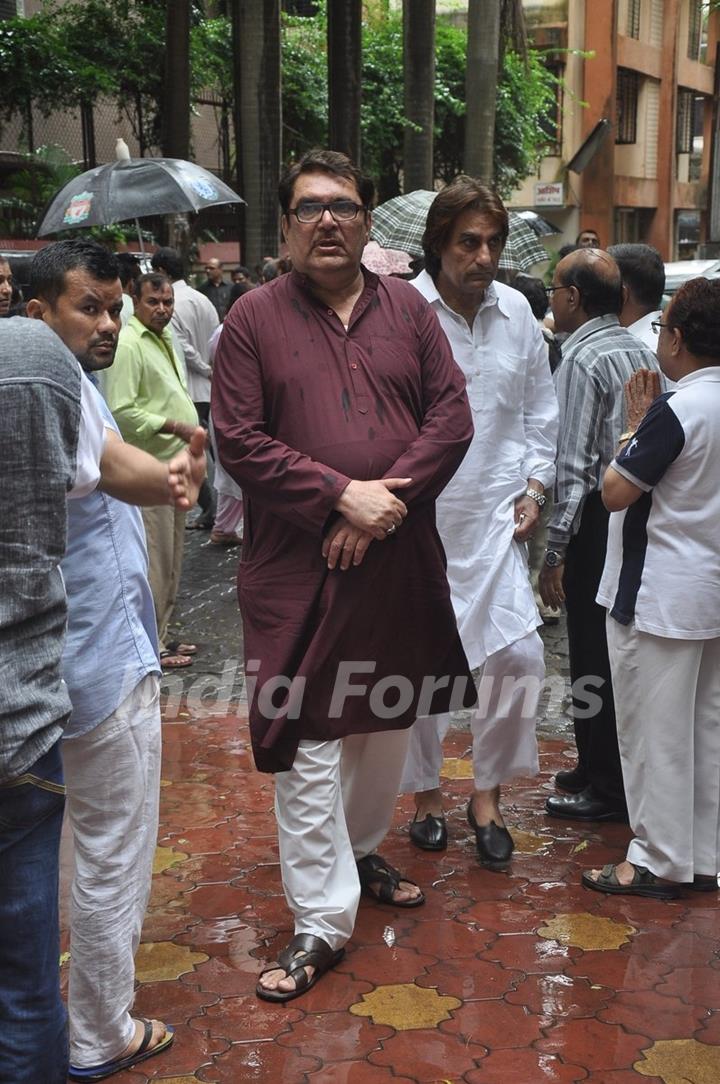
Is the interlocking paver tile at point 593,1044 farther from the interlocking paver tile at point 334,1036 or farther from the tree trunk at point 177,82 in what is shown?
the tree trunk at point 177,82

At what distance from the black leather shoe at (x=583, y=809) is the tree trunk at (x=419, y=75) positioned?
13.7 meters

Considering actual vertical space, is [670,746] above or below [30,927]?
below

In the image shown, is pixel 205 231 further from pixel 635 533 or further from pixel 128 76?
pixel 635 533

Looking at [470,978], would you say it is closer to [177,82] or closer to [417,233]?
[417,233]

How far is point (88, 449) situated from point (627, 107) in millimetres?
37390

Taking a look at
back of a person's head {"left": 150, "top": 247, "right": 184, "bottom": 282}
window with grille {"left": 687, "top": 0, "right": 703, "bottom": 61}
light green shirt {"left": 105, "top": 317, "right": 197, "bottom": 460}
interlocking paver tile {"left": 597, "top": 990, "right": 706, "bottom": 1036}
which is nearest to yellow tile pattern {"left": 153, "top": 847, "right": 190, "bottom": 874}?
interlocking paver tile {"left": 597, "top": 990, "right": 706, "bottom": 1036}

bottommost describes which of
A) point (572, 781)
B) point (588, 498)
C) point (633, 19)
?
point (572, 781)

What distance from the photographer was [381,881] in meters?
4.27

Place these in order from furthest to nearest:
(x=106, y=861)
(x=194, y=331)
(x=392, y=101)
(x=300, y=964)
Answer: (x=392, y=101)
(x=194, y=331)
(x=300, y=964)
(x=106, y=861)

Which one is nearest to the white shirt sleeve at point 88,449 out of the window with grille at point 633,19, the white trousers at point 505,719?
the white trousers at point 505,719

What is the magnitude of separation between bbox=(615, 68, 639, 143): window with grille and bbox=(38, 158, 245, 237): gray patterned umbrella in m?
30.4

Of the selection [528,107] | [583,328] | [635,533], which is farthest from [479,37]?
[635,533]

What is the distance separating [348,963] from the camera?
3.88 metres

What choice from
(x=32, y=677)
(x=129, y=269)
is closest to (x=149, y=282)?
(x=129, y=269)
